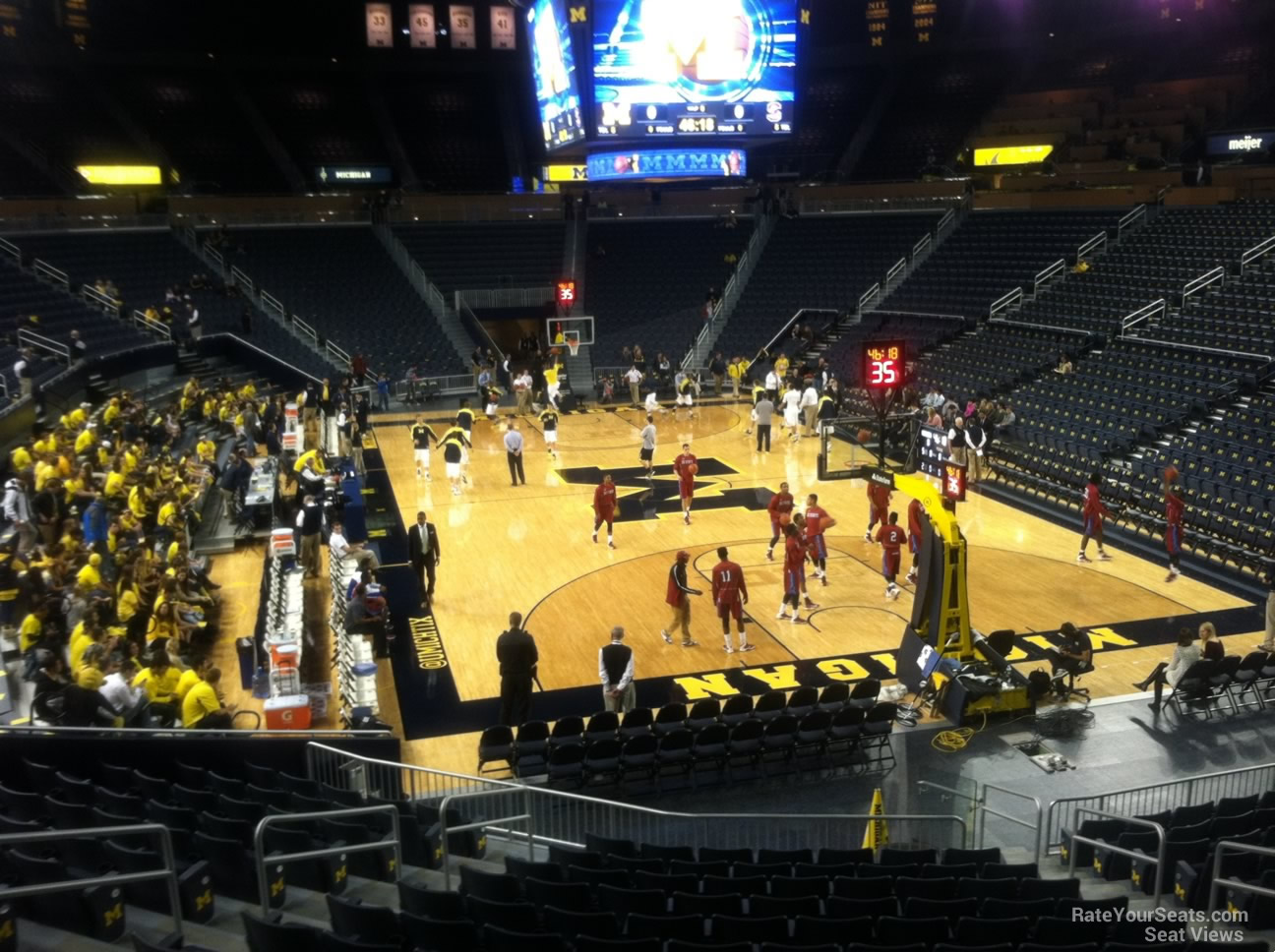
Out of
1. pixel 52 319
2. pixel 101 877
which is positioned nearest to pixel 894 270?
pixel 52 319

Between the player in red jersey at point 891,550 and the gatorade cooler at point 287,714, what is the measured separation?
9.20 meters

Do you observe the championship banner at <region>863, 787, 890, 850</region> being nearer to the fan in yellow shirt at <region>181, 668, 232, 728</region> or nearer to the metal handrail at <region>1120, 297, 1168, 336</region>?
the fan in yellow shirt at <region>181, 668, 232, 728</region>

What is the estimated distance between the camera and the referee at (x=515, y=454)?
78.6 feet

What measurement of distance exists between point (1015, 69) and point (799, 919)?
46.9 meters

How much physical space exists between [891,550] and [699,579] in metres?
3.16

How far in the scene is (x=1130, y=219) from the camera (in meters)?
32.8

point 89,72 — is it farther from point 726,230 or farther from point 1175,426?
point 1175,426

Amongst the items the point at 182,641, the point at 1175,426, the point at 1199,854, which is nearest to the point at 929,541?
the point at 1199,854

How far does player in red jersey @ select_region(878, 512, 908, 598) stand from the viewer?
16.8 meters

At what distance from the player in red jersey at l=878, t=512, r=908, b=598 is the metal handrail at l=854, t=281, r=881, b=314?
73.1 ft

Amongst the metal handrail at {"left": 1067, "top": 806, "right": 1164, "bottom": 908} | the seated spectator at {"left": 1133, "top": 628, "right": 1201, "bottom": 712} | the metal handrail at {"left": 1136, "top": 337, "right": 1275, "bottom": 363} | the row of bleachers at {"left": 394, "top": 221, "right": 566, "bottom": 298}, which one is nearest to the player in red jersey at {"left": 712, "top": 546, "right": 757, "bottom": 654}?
the seated spectator at {"left": 1133, "top": 628, "right": 1201, "bottom": 712}

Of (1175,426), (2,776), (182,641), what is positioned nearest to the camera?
(2,776)

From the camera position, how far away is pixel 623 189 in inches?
1804

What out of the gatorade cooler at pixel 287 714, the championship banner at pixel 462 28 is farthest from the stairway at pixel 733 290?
the gatorade cooler at pixel 287 714
